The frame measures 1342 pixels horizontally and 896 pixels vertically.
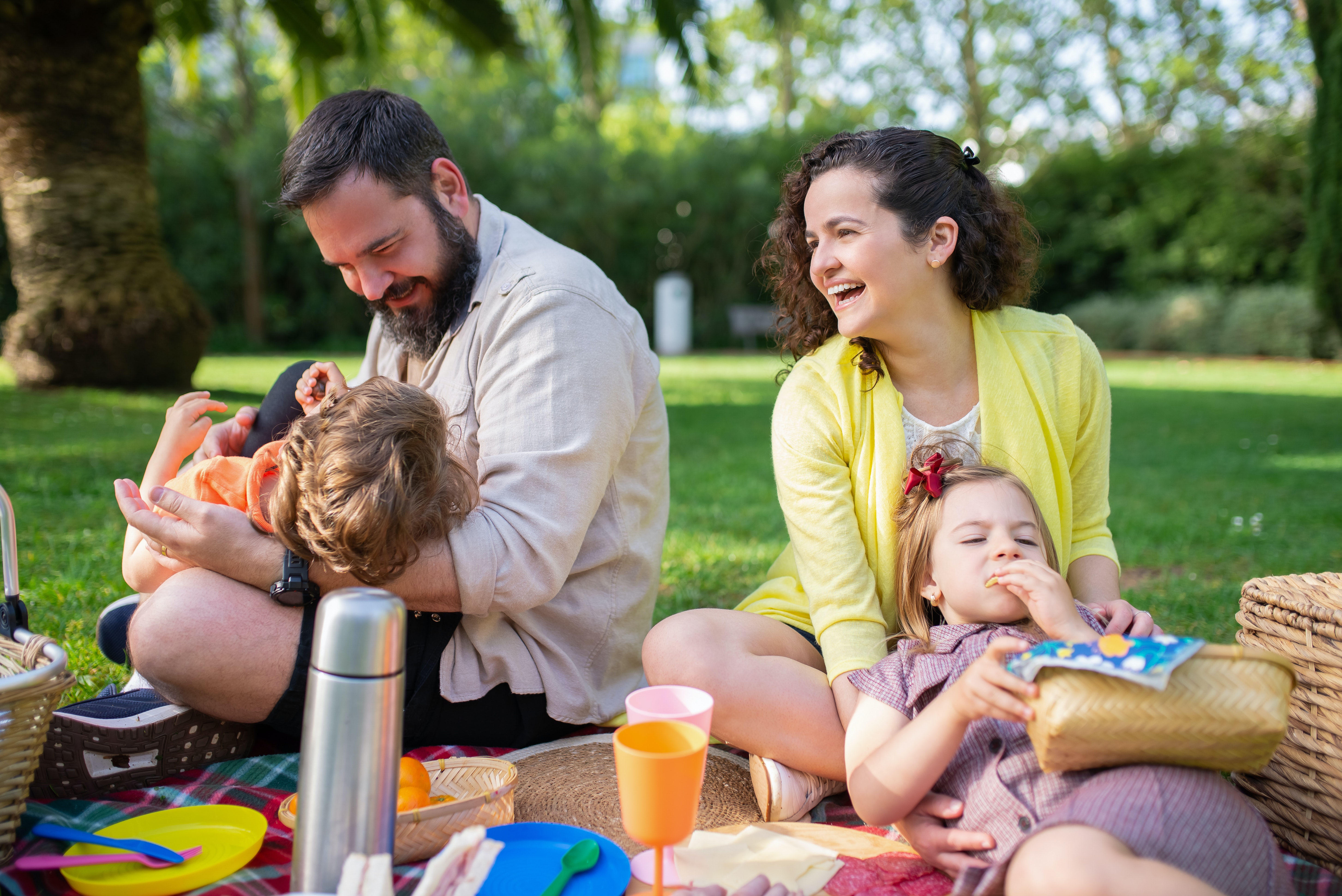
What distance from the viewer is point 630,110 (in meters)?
27.5

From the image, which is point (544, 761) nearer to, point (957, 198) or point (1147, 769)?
point (1147, 769)

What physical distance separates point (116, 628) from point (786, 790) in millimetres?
1789

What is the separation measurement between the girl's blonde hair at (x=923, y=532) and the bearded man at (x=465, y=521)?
623 mm

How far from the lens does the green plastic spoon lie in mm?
1658

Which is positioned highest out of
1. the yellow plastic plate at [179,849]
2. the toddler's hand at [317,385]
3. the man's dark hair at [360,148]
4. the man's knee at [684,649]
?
the man's dark hair at [360,148]

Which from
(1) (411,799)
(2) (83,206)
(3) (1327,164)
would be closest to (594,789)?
(1) (411,799)

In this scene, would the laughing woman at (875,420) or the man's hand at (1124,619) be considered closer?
the man's hand at (1124,619)

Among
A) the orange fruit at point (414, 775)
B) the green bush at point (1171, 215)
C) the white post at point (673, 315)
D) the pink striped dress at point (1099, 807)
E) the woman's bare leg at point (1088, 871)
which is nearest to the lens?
the woman's bare leg at point (1088, 871)

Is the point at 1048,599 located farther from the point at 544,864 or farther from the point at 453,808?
the point at 453,808

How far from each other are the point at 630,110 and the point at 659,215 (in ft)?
36.8

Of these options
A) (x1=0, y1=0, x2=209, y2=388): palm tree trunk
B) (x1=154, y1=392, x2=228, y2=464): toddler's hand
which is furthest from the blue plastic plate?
(x1=0, y1=0, x2=209, y2=388): palm tree trunk

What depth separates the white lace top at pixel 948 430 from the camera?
2.24 metres

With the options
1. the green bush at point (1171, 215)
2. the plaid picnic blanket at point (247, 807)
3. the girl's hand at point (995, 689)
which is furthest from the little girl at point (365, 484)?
the green bush at point (1171, 215)

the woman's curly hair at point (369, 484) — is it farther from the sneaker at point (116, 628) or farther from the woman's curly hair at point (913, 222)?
the woman's curly hair at point (913, 222)
